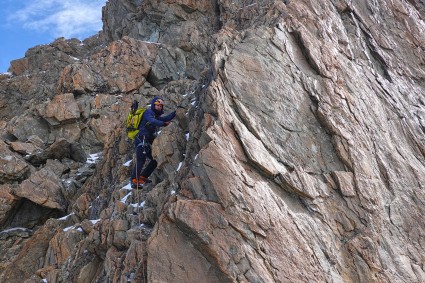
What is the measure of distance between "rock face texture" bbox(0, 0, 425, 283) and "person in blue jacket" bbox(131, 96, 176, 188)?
0.41 meters

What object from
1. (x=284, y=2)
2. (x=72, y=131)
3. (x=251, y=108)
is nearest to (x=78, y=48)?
(x=72, y=131)

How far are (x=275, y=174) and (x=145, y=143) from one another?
5.66 meters

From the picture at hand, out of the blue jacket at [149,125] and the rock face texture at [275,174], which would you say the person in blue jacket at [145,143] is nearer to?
the blue jacket at [149,125]

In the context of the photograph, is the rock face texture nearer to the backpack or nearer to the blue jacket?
the blue jacket

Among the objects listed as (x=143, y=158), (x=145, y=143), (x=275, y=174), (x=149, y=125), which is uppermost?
(x=275, y=174)

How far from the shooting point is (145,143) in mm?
15508

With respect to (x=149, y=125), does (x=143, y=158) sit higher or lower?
lower

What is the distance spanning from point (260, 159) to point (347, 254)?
3.51 metres

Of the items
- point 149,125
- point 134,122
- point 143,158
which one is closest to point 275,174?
point 143,158

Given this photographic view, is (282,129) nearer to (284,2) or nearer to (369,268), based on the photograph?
(369,268)

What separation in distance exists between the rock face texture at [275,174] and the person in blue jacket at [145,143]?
410mm

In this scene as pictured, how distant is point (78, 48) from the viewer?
182 ft

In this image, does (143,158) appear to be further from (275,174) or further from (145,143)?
(275,174)

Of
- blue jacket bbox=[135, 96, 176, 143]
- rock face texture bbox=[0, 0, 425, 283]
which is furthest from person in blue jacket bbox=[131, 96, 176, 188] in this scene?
rock face texture bbox=[0, 0, 425, 283]
